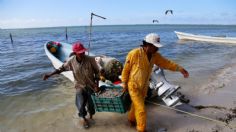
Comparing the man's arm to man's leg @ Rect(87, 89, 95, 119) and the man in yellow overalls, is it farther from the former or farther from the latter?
man's leg @ Rect(87, 89, 95, 119)

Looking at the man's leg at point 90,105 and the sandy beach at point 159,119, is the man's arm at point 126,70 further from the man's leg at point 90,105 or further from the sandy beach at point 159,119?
the sandy beach at point 159,119

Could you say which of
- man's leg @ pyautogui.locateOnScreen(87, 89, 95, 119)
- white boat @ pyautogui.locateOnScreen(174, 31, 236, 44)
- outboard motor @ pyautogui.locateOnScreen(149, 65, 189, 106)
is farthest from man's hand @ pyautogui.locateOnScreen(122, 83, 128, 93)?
white boat @ pyautogui.locateOnScreen(174, 31, 236, 44)

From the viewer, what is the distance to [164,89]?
20.9 feet

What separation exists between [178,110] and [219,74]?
5618 millimetres

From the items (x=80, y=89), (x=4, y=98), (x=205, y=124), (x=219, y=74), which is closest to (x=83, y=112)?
(x=80, y=89)

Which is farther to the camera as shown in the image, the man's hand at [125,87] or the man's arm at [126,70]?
the man's hand at [125,87]

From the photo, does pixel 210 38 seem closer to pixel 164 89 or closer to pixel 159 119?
pixel 164 89

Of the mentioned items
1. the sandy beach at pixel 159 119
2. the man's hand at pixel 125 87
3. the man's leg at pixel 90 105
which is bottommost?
the sandy beach at pixel 159 119

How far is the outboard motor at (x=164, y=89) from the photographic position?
621 centimetres

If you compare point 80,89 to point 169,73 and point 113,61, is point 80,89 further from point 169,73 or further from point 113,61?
point 169,73

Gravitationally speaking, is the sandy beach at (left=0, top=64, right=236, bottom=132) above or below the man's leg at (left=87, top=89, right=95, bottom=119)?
below

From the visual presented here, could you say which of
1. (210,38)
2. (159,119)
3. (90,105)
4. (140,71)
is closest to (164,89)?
(159,119)

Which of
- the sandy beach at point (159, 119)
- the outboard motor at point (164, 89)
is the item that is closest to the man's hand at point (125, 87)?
the sandy beach at point (159, 119)

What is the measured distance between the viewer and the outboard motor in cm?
621
